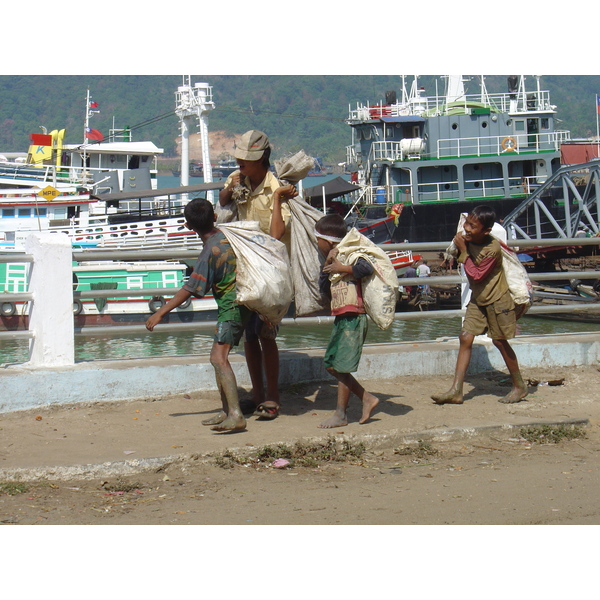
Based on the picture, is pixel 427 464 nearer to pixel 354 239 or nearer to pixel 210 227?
pixel 354 239

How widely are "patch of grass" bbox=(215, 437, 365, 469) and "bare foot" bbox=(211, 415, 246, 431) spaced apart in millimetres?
333

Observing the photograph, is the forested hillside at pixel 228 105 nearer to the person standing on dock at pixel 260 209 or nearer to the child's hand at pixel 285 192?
the person standing on dock at pixel 260 209

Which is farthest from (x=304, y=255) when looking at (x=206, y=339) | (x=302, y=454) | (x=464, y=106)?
(x=464, y=106)

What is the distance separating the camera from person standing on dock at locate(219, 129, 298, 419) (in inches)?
204

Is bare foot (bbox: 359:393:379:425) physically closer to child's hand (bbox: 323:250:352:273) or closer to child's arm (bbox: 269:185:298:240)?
child's hand (bbox: 323:250:352:273)

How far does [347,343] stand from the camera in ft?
17.1

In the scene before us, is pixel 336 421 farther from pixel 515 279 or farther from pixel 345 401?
pixel 515 279

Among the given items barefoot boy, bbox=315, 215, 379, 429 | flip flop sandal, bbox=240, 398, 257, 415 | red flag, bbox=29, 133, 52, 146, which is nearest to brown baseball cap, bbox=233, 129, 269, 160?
barefoot boy, bbox=315, 215, 379, 429

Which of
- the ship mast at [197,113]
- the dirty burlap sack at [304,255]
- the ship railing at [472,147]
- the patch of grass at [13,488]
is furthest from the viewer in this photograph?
the ship railing at [472,147]

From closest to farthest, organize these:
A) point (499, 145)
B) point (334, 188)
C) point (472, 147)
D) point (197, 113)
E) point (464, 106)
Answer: point (197, 113) → point (334, 188) → point (472, 147) → point (499, 145) → point (464, 106)

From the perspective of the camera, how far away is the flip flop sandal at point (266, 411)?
5410 millimetres

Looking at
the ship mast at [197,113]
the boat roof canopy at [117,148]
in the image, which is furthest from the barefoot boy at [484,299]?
the boat roof canopy at [117,148]

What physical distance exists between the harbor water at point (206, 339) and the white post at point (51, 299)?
1209 centimetres

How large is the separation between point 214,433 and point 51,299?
1697 millimetres
